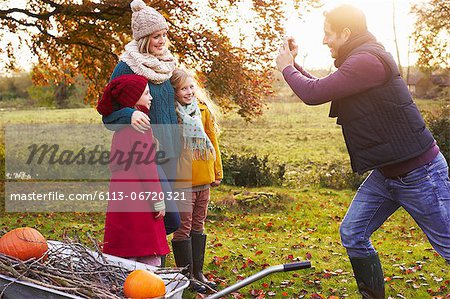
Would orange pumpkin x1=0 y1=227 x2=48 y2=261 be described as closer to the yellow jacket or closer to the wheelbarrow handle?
the wheelbarrow handle

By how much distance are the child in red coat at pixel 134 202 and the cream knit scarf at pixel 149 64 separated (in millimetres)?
470

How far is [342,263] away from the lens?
6074mm

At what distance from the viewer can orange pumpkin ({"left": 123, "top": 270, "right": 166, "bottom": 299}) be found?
2.45m

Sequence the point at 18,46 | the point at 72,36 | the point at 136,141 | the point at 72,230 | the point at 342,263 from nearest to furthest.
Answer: the point at 136,141, the point at 342,263, the point at 72,230, the point at 72,36, the point at 18,46

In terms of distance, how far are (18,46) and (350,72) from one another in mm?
9509

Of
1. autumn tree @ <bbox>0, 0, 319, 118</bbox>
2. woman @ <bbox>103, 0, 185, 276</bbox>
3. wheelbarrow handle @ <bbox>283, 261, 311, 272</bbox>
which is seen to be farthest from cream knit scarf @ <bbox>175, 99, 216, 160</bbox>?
autumn tree @ <bbox>0, 0, 319, 118</bbox>

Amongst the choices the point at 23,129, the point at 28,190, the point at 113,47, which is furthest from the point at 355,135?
the point at 23,129

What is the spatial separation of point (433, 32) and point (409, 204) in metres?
13.1

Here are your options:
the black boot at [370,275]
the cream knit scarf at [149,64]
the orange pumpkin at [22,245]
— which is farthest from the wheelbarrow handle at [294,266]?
the cream knit scarf at [149,64]

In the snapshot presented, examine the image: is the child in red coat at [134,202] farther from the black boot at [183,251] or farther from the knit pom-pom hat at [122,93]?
the black boot at [183,251]

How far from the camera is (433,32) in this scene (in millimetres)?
15281

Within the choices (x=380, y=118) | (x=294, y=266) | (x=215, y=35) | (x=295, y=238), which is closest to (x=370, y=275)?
(x=380, y=118)

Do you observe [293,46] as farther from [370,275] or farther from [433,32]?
[433,32]

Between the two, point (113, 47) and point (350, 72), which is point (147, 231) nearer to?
point (350, 72)
